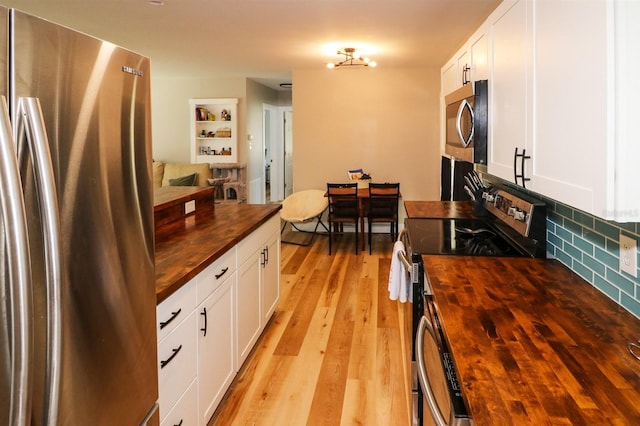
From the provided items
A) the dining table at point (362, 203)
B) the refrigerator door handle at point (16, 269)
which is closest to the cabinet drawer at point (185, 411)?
the refrigerator door handle at point (16, 269)

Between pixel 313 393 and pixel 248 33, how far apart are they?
134 inches

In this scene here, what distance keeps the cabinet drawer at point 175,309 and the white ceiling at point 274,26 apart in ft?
8.18

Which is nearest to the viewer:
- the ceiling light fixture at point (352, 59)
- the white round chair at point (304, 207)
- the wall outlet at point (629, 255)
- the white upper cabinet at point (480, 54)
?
the wall outlet at point (629, 255)

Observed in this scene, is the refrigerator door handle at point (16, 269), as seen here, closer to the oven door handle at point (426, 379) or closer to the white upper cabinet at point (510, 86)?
the oven door handle at point (426, 379)

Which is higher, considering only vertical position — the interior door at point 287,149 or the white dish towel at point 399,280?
the interior door at point 287,149

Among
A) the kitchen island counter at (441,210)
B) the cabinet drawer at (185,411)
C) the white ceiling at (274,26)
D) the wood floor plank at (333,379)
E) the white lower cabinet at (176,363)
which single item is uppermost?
the white ceiling at (274,26)

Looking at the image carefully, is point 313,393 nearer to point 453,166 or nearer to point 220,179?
point 453,166

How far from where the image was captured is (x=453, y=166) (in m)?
4.88

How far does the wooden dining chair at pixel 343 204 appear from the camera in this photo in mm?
6102

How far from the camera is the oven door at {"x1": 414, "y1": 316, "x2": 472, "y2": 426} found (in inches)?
45.2

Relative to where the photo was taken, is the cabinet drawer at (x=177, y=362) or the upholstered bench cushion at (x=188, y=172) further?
the upholstered bench cushion at (x=188, y=172)

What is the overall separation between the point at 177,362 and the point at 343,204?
453 centimetres

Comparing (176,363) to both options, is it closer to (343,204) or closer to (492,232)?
(492,232)

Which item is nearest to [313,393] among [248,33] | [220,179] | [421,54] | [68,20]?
A: [248,33]
